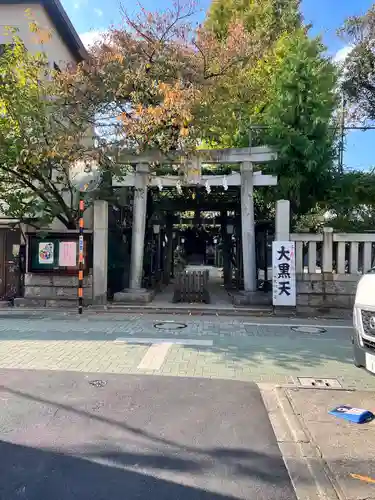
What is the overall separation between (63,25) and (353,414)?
17.6 metres

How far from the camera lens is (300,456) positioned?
369cm

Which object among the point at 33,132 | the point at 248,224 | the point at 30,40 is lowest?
the point at 248,224

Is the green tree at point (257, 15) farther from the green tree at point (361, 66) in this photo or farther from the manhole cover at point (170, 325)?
the manhole cover at point (170, 325)

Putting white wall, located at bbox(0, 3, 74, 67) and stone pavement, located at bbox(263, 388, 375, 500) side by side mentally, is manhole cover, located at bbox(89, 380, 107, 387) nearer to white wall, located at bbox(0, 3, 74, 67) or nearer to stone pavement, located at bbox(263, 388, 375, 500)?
stone pavement, located at bbox(263, 388, 375, 500)

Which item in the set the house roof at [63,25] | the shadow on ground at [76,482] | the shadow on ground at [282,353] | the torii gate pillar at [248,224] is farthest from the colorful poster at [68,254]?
the house roof at [63,25]

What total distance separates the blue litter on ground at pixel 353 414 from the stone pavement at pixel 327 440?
0.07 m

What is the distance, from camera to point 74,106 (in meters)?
11.6

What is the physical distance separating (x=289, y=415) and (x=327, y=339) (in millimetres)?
4395

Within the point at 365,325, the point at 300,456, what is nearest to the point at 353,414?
the point at 365,325

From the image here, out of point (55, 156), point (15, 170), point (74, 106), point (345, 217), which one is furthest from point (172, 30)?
point (345, 217)

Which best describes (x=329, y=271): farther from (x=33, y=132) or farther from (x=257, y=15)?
(x=257, y=15)

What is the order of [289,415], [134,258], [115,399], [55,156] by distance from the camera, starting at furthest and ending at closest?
[134,258] < [55,156] < [115,399] < [289,415]

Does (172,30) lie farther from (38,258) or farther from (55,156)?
(38,258)

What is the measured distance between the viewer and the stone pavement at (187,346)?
6137mm
